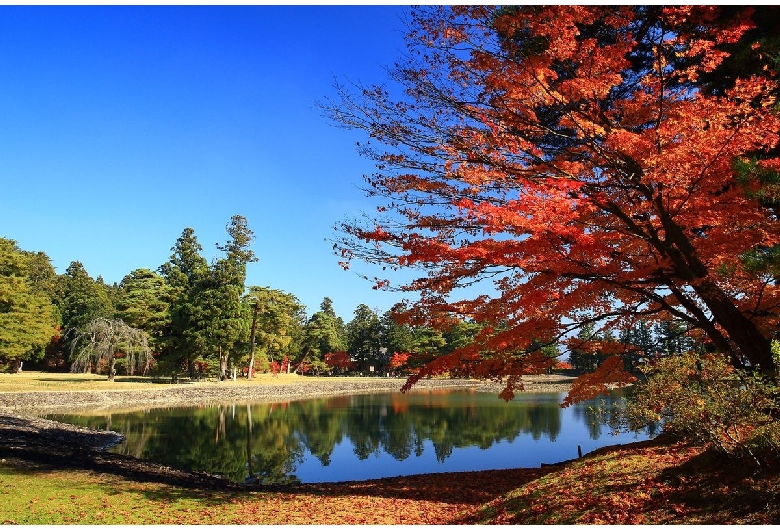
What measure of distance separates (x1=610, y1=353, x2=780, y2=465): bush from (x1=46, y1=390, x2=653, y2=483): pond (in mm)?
7921

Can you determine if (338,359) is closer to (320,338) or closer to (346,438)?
(320,338)

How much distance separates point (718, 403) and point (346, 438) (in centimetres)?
1742

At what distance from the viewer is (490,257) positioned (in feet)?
23.0

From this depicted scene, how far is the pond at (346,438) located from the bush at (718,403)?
26.0 ft

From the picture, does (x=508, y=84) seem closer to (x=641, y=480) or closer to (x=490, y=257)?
(x=490, y=257)

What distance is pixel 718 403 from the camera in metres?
5.08

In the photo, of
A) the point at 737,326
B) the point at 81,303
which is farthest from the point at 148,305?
the point at 737,326

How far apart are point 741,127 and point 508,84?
278 centimetres

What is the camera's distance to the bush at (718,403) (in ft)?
16.7

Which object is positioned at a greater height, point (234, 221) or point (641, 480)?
point (234, 221)

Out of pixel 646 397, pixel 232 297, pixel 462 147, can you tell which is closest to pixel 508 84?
pixel 462 147

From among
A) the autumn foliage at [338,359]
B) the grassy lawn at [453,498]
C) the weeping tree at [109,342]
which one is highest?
the weeping tree at [109,342]

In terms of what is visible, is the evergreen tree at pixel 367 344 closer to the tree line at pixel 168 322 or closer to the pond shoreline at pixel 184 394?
the tree line at pixel 168 322

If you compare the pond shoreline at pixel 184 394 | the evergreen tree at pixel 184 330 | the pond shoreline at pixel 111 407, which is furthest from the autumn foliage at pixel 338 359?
the evergreen tree at pixel 184 330
